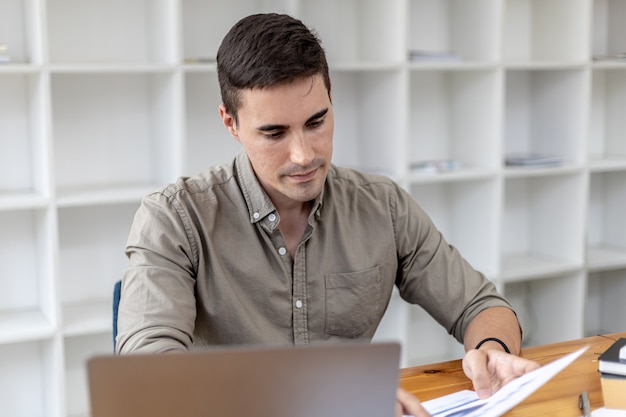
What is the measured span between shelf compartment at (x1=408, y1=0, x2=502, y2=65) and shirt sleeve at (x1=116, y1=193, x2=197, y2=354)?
1760 mm

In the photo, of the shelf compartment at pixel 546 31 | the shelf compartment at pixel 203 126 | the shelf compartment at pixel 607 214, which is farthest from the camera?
the shelf compartment at pixel 607 214

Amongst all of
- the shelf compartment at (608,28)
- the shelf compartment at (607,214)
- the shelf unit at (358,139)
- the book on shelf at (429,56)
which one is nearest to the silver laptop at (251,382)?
the shelf unit at (358,139)

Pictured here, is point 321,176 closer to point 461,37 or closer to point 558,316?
point 461,37

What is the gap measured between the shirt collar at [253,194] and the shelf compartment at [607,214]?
2.40 metres

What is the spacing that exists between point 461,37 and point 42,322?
6.49 ft

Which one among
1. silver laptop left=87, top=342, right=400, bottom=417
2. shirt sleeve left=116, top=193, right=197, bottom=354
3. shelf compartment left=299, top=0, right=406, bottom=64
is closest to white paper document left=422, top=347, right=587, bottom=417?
silver laptop left=87, top=342, right=400, bottom=417

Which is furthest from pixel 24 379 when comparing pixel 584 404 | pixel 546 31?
pixel 546 31

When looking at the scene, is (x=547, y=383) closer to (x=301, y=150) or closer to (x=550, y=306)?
(x=301, y=150)

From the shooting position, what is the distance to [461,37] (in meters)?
3.41

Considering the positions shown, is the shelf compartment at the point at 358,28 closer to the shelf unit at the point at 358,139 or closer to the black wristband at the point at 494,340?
the shelf unit at the point at 358,139

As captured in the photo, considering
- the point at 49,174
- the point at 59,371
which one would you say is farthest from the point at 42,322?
the point at 49,174

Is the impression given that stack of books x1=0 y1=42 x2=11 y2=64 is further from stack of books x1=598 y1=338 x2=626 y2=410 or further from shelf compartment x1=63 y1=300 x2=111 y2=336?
stack of books x1=598 y1=338 x2=626 y2=410

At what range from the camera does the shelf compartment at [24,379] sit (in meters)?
2.94

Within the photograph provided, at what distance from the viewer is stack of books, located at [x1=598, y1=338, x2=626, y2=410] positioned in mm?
1374
